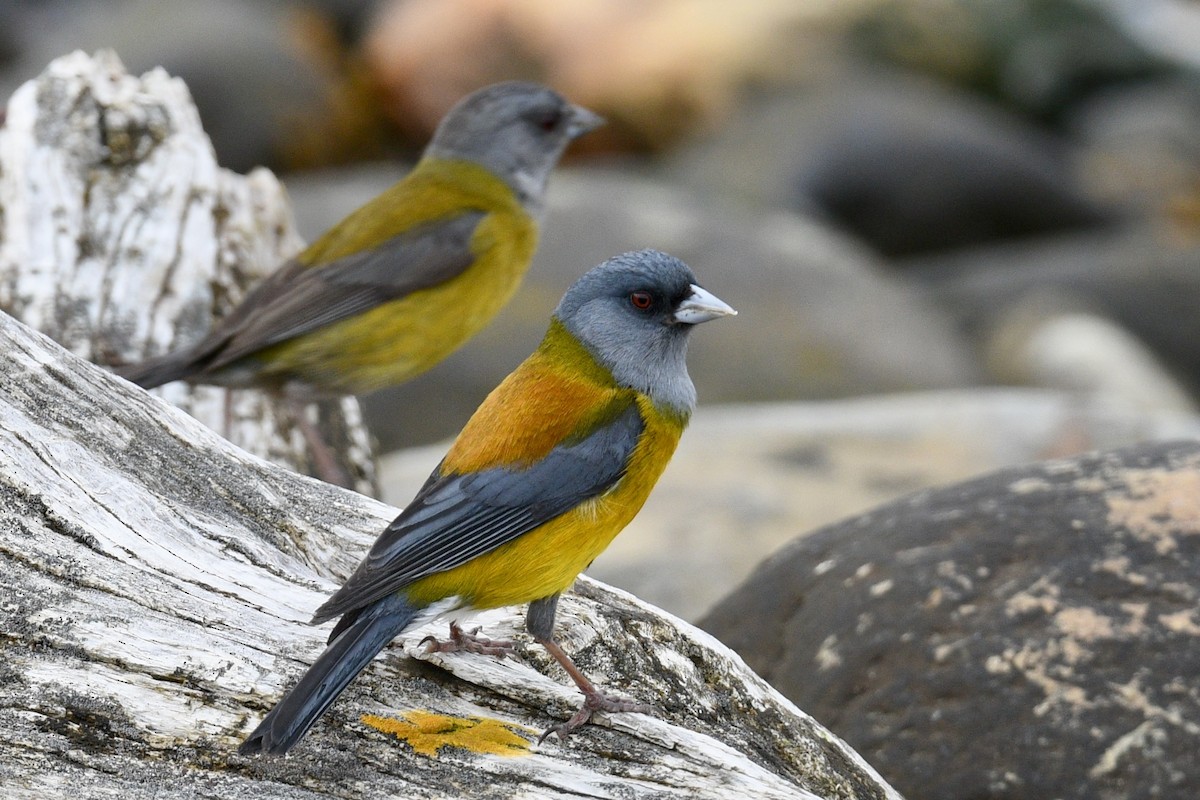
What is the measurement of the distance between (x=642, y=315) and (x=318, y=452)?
7.83ft

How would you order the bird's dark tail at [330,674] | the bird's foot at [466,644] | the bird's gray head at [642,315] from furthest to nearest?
the bird's gray head at [642,315] → the bird's foot at [466,644] → the bird's dark tail at [330,674]

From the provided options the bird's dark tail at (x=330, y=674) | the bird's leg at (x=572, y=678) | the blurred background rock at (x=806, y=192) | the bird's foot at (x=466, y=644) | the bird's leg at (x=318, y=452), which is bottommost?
the bird's dark tail at (x=330, y=674)

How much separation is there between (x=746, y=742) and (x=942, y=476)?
4.45 m

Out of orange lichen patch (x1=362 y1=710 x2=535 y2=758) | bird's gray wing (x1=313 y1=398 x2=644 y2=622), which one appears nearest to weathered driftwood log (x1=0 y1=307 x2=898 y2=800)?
orange lichen patch (x1=362 y1=710 x2=535 y2=758)

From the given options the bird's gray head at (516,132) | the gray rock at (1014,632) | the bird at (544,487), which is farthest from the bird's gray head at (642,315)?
the bird's gray head at (516,132)

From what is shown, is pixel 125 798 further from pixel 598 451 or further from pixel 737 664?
pixel 737 664

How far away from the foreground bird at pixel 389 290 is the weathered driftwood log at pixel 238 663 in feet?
4.91

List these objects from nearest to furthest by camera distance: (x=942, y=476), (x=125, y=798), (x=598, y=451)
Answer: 1. (x=125, y=798)
2. (x=598, y=451)
3. (x=942, y=476)

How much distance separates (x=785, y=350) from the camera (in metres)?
11.1

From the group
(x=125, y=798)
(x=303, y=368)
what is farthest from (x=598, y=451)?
(x=303, y=368)

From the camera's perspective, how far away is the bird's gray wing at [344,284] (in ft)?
19.2

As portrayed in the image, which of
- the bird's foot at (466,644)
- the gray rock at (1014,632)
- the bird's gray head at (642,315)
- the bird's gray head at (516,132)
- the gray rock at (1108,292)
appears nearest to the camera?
the bird's foot at (466,644)

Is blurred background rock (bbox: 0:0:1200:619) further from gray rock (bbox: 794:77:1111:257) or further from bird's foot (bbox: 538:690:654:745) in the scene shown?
bird's foot (bbox: 538:690:654:745)

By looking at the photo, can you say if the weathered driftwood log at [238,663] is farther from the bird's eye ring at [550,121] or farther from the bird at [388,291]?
the bird's eye ring at [550,121]
